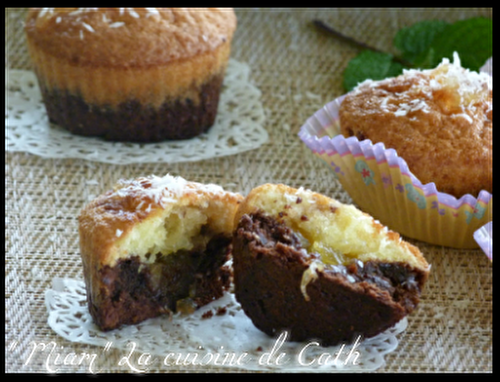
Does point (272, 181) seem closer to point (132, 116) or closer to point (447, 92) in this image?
point (132, 116)

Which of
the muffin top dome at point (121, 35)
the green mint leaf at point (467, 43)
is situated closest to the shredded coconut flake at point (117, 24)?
the muffin top dome at point (121, 35)

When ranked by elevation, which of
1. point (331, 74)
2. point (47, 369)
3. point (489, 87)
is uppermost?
point (489, 87)

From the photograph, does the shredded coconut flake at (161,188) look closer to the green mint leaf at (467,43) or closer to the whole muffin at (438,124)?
the whole muffin at (438,124)

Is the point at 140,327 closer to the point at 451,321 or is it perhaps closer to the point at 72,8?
the point at 451,321

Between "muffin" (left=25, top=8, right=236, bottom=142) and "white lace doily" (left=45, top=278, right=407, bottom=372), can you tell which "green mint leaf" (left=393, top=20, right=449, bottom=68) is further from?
"white lace doily" (left=45, top=278, right=407, bottom=372)

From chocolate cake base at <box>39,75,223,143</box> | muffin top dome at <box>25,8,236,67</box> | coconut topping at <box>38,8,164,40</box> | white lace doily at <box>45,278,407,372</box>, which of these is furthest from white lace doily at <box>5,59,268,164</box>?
white lace doily at <box>45,278,407,372</box>
